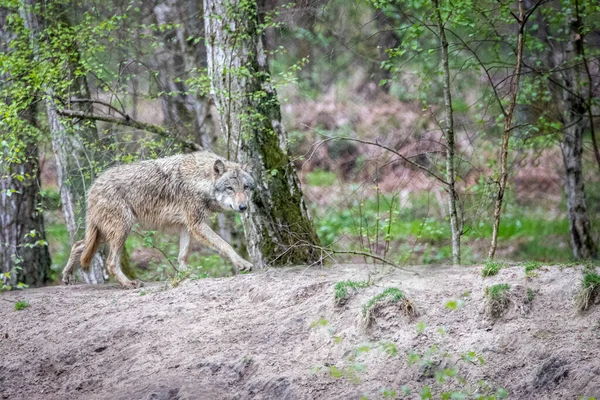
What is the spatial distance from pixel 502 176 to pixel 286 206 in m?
2.93

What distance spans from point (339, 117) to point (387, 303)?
40.3 feet

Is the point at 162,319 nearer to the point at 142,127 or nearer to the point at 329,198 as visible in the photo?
the point at 142,127

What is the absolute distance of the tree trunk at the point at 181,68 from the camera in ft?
44.3

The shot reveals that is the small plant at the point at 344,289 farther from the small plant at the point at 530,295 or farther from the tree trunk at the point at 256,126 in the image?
the tree trunk at the point at 256,126

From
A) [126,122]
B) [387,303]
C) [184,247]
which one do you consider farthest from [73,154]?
[387,303]

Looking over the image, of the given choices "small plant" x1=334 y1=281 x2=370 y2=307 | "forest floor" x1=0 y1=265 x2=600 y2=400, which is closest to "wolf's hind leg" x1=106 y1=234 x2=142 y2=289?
"forest floor" x1=0 y1=265 x2=600 y2=400

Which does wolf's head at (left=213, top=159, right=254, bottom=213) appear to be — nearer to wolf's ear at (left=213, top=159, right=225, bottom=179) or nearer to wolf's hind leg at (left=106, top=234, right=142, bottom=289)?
wolf's ear at (left=213, top=159, right=225, bottom=179)

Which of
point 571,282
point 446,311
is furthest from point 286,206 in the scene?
point 571,282

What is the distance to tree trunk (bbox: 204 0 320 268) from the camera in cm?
943

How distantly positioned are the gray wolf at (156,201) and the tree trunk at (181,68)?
3.09 meters

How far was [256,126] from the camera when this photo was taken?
31.3 ft

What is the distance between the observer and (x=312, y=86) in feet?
62.1

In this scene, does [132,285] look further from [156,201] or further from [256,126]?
[256,126]

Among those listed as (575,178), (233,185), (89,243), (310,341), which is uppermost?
(233,185)
